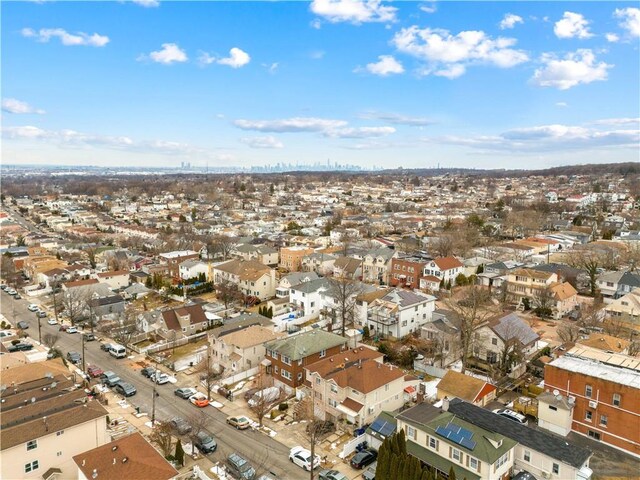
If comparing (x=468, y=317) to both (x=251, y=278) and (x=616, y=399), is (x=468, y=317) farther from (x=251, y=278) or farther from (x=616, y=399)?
(x=251, y=278)

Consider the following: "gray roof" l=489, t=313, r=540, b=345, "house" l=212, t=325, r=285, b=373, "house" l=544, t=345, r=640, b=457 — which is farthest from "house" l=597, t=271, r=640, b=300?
"house" l=212, t=325, r=285, b=373

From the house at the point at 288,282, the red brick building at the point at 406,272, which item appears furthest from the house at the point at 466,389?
the red brick building at the point at 406,272

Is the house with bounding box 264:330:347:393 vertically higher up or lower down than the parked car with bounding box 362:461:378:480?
higher up

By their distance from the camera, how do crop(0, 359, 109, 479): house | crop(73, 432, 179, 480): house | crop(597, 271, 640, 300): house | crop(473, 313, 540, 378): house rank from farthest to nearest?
crop(597, 271, 640, 300): house → crop(473, 313, 540, 378): house → crop(0, 359, 109, 479): house → crop(73, 432, 179, 480): house

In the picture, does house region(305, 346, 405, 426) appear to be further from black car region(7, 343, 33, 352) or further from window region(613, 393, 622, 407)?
black car region(7, 343, 33, 352)

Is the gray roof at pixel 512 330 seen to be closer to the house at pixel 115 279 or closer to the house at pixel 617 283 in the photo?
the house at pixel 617 283

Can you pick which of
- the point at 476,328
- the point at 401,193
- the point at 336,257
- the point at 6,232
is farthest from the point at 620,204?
the point at 6,232

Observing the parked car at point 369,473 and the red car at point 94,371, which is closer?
the parked car at point 369,473
